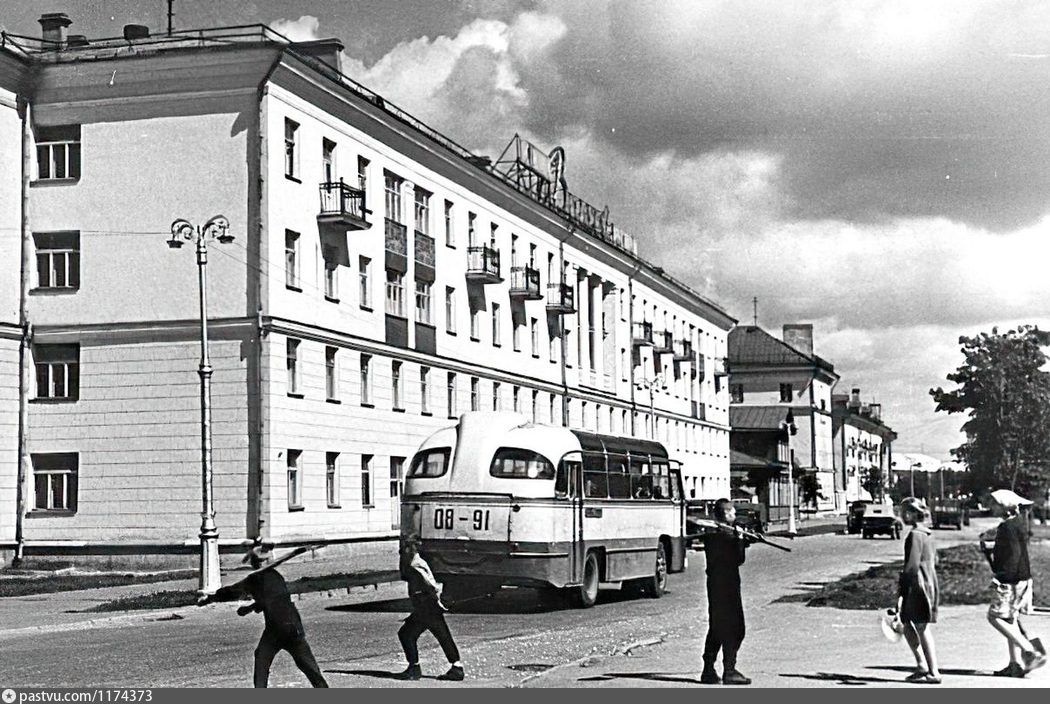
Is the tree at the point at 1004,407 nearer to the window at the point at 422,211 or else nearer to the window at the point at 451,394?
the window at the point at 451,394

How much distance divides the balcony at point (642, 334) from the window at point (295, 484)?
19.4 feet

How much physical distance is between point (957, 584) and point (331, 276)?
8.71 metres

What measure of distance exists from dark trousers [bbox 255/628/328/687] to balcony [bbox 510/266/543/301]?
8256mm

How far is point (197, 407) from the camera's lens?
21.6m

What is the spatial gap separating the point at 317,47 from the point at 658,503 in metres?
8.35

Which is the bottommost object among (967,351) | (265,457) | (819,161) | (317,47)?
(265,457)

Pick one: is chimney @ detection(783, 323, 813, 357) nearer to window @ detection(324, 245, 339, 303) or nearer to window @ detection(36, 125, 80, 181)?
window @ detection(324, 245, 339, 303)

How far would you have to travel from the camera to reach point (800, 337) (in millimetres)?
16344

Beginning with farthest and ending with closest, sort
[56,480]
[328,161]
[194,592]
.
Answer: [56,480]
[194,592]
[328,161]

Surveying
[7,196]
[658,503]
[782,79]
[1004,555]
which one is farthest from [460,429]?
[7,196]

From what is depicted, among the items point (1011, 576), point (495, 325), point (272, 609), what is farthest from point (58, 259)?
point (1011, 576)

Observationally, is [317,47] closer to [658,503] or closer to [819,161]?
[819,161]

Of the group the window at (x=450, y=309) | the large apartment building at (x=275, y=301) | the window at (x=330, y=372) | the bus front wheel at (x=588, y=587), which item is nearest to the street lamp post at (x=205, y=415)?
the large apartment building at (x=275, y=301)

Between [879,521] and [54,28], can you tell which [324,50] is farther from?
[879,521]
